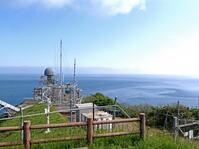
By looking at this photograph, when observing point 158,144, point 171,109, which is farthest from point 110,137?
point 171,109

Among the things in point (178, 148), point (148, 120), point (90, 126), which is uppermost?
point (90, 126)

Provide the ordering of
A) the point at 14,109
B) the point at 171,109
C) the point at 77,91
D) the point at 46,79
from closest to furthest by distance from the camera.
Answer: the point at 171,109
the point at 14,109
the point at 77,91
the point at 46,79

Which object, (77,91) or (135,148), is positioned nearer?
(135,148)

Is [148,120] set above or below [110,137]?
below

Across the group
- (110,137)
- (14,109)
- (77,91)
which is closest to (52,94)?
(77,91)

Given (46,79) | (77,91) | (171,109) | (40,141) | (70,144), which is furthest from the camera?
(46,79)

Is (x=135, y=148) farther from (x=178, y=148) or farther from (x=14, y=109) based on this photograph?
(x=14, y=109)

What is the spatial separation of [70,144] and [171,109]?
21.8m

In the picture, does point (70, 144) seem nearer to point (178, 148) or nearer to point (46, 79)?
point (178, 148)

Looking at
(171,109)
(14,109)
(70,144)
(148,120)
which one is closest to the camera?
(70,144)

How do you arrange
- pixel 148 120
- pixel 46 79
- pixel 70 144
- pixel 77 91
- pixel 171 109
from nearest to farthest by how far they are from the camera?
pixel 70 144 < pixel 148 120 < pixel 171 109 < pixel 77 91 < pixel 46 79

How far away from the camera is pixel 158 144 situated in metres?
10.9

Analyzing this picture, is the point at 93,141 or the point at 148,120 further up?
the point at 93,141

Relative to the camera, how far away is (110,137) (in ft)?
36.3
